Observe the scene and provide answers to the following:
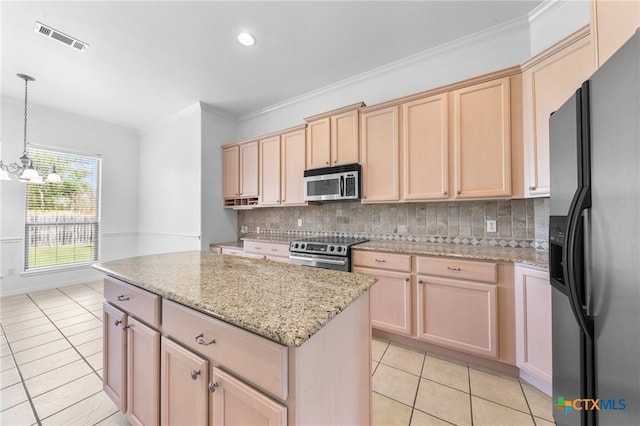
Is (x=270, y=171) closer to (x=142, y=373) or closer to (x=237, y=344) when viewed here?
(x=142, y=373)

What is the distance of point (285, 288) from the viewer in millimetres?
1054

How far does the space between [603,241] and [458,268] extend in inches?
48.5

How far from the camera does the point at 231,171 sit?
13.1ft

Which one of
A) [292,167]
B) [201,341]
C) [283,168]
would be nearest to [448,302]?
[201,341]

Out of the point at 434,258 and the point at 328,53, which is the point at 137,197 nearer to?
the point at 328,53

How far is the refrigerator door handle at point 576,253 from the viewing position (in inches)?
33.9

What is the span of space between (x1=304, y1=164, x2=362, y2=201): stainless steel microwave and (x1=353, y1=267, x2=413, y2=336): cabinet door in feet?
2.97

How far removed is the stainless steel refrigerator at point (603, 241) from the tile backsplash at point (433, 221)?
1282mm

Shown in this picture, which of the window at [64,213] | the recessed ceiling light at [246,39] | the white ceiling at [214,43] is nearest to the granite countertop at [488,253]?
the white ceiling at [214,43]

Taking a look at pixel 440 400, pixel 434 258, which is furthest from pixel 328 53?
pixel 440 400

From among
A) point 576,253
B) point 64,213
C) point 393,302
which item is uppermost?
point 64,213

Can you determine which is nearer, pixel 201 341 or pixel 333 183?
pixel 201 341

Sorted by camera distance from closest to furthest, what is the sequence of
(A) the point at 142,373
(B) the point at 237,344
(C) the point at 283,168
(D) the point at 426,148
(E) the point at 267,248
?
(B) the point at 237,344 < (A) the point at 142,373 < (D) the point at 426,148 < (E) the point at 267,248 < (C) the point at 283,168

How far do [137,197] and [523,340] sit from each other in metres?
6.16
